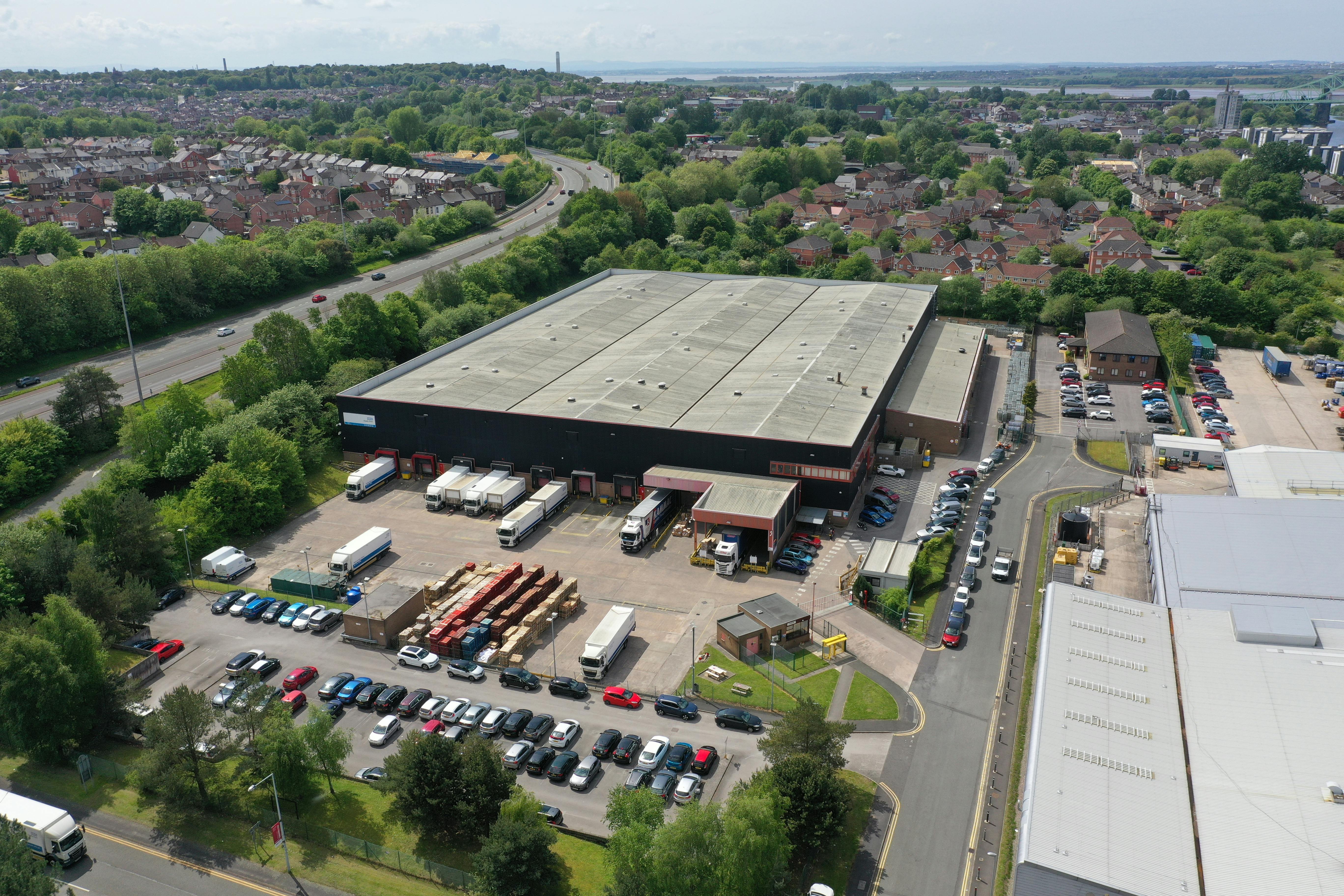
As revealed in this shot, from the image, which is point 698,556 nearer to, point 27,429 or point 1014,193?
point 27,429

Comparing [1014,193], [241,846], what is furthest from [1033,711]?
[1014,193]

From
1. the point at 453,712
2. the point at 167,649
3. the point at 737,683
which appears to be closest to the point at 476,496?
the point at 167,649

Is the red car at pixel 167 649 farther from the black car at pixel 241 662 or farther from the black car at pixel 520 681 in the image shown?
the black car at pixel 520 681

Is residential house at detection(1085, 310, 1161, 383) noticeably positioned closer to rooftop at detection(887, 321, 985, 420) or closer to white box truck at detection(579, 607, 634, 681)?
rooftop at detection(887, 321, 985, 420)

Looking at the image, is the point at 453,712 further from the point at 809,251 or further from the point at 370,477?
the point at 809,251

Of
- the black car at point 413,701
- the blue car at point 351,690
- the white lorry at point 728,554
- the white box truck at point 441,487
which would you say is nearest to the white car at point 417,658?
the black car at point 413,701

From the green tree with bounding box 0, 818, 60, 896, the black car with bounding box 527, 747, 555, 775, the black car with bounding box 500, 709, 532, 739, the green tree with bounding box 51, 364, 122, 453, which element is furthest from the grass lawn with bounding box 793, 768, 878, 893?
the green tree with bounding box 51, 364, 122, 453

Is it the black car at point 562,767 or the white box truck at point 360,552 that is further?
the white box truck at point 360,552

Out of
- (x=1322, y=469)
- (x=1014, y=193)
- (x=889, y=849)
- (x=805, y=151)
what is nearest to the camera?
(x=889, y=849)
